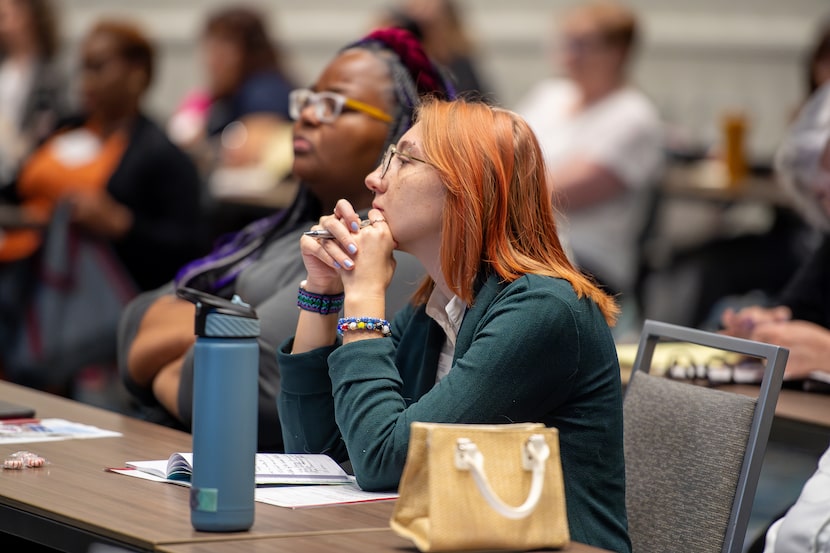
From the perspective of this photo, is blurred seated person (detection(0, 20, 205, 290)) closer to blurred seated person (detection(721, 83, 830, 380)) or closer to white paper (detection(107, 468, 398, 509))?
blurred seated person (detection(721, 83, 830, 380))

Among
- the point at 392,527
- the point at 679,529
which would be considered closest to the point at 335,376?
the point at 392,527

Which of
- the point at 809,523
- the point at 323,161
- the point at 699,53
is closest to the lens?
the point at 809,523

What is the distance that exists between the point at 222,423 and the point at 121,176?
3.41 metres

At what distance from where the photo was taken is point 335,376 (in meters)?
1.86

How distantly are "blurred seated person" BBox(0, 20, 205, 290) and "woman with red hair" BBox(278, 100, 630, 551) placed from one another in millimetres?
2782

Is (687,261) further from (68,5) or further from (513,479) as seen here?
(68,5)

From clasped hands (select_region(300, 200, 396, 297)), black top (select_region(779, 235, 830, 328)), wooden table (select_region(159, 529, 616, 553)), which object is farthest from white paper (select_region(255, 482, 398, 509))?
black top (select_region(779, 235, 830, 328))

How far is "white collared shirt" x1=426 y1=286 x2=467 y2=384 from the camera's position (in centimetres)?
198

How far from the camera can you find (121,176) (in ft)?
15.7

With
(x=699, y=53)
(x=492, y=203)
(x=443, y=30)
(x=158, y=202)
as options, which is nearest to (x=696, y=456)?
(x=492, y=203)

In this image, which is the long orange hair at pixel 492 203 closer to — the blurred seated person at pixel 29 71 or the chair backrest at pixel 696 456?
the chair backrest at pixel 696 456

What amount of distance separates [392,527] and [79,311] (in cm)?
313

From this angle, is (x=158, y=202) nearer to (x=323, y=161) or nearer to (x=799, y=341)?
(x=323, y=161)

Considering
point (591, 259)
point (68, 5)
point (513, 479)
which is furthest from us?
point (68, 5)
